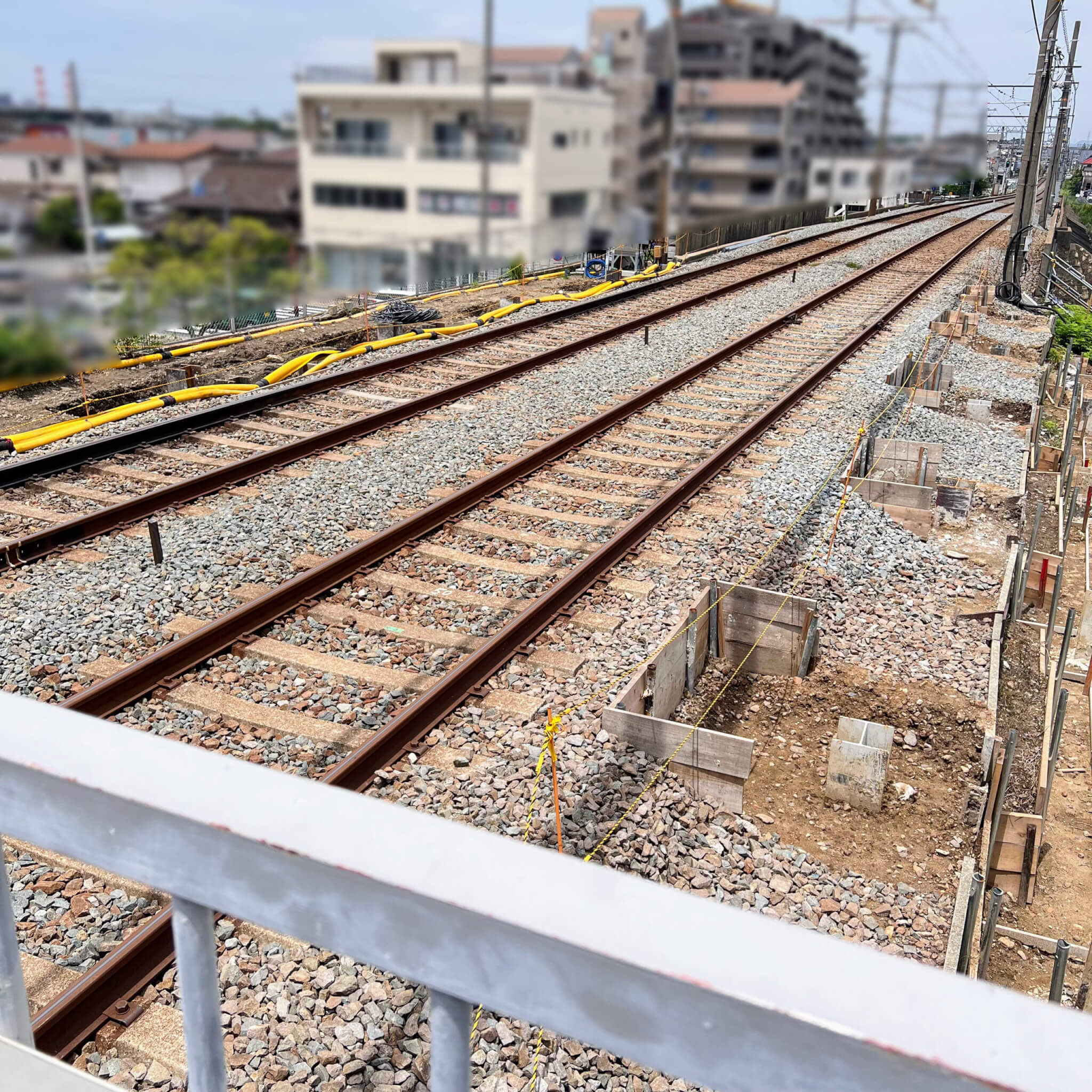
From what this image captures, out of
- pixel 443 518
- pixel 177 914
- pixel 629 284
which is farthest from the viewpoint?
pixel 629 284

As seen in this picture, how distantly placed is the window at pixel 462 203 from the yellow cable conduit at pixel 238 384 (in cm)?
619

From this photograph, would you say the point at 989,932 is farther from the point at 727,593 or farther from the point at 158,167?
the point at 158,167

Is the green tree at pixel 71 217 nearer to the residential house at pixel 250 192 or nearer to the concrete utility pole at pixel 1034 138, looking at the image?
the residential house at pixel 250 192

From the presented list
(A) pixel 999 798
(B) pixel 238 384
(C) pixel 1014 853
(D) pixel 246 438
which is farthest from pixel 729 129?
(B) pixel 238 384

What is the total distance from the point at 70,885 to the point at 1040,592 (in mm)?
7711

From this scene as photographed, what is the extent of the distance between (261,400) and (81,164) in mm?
10498

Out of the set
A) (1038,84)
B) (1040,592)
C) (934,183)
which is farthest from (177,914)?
(1038,84)

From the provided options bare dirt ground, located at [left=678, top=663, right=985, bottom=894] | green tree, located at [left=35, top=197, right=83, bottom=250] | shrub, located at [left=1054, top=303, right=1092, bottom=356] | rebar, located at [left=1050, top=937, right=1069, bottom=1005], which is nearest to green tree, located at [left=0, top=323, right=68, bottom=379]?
green tree, located at [left=35, top=197, right=83, bottom=250]

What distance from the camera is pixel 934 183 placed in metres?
1.65

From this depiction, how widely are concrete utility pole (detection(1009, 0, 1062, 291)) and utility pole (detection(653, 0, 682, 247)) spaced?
22725 mm

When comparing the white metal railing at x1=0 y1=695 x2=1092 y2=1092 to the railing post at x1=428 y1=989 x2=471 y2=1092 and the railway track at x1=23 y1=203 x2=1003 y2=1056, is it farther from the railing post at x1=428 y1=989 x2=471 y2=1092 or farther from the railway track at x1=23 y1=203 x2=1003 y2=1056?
the railway track at x1=23 y1=203 x2=1003 y2=1056

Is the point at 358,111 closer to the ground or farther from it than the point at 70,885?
farther from it

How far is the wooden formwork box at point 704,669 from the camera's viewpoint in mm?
4918

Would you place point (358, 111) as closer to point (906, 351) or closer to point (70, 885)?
point (70, 885)
